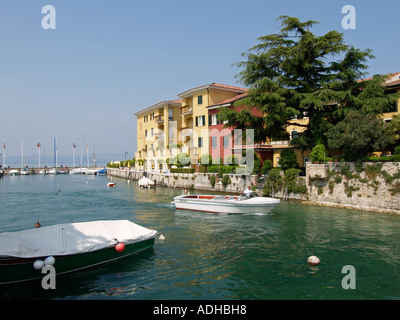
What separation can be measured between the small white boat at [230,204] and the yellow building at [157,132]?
32124mm

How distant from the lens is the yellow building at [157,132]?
208 feet

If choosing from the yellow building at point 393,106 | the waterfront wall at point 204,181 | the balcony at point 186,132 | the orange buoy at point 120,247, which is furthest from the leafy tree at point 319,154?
the balcony at point 186,132

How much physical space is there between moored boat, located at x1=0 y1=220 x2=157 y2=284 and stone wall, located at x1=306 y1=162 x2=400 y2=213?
696 inches

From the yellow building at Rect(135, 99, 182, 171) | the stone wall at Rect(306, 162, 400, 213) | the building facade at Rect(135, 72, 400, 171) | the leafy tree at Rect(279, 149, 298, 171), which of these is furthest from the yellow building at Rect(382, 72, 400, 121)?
the yellow building at Rect(135, 99, 182, 171)

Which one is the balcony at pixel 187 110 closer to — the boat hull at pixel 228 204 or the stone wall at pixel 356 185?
the boat hull at pixel 228 204

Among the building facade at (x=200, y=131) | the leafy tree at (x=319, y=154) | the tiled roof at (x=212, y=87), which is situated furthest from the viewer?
the tiled roof at (x=212, y=87)

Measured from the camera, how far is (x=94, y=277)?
39.4 feet

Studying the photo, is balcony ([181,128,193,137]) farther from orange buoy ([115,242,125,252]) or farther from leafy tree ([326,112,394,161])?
orange buoy ([115,242,125,252])

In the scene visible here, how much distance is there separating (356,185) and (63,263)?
22113mm

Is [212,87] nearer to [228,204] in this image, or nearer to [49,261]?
[228,204]

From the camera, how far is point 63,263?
11727 millimetres

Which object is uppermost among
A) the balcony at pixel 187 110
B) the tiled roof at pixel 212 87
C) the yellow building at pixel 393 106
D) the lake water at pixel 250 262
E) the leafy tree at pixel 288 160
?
the tiled roof at pixel 212 87

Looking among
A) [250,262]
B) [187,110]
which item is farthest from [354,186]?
[187,110]
